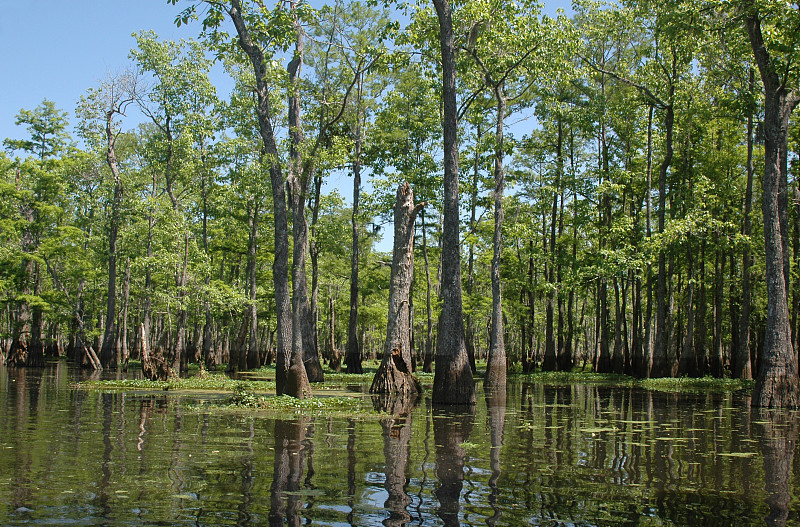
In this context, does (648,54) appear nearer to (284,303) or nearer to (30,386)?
(284,303)

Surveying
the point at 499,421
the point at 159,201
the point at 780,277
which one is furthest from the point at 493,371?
the point at 159,201

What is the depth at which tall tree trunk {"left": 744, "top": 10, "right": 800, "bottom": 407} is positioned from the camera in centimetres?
1447

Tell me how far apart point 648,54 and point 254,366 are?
25263 mm

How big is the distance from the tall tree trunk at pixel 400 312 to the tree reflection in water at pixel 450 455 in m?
4.05

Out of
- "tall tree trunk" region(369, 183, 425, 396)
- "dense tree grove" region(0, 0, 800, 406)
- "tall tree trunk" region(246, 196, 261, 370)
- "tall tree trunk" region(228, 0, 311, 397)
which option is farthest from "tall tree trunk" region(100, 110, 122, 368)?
"tall tree trunk" region(228, 0, 311, 397)

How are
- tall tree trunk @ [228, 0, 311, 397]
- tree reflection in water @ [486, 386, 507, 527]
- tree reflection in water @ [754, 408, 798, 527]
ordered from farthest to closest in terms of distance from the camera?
tall tree trunk @ [228, 0, 311, 397]
tree reflection in water @ [754, 408, 798, 527]
tree reflection in water @ [486, 386, 507, 527]

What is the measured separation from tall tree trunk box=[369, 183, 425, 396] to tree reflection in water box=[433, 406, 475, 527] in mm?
4051

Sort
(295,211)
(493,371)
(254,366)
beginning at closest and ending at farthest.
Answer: (295,211) < (493,371) < (254,366)

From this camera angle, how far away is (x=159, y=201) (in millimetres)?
30625

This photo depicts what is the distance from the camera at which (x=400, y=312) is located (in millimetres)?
17938

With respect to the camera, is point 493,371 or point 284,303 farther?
point 493,371

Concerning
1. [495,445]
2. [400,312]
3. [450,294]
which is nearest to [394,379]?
[400,312]

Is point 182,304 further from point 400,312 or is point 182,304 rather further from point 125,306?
point 400,312

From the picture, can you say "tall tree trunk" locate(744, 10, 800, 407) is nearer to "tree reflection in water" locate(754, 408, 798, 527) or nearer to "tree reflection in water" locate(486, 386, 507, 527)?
"tree reflection in water" locate(754, 408, 798, 527)
